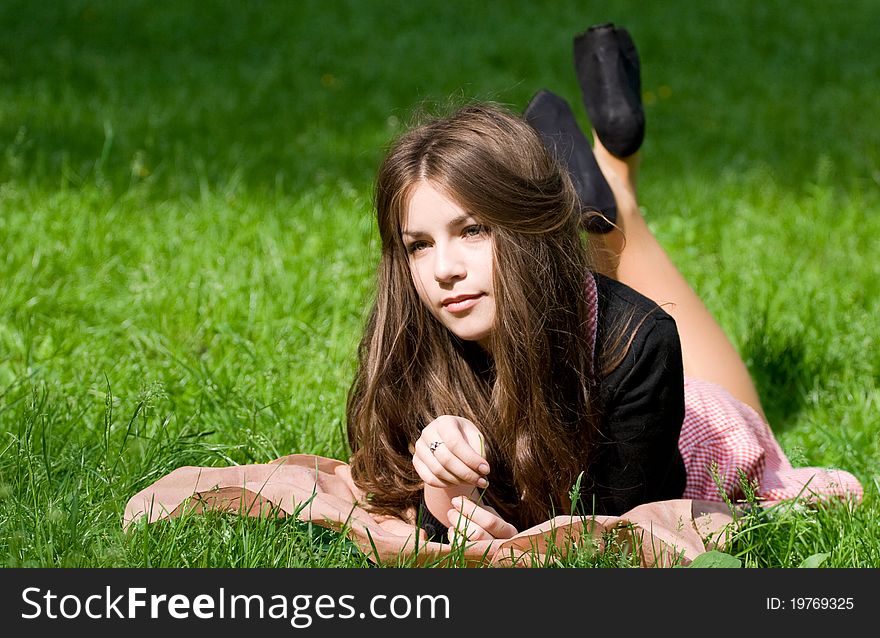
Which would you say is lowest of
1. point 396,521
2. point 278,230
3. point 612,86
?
point 396,521

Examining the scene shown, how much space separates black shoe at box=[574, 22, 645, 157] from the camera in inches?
137

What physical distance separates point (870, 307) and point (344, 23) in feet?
19.5

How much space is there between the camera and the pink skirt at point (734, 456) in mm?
2826

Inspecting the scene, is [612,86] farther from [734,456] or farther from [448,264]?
[448,264]

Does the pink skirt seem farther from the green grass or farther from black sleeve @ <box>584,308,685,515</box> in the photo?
black sleeve @ <box>584,308,685,515</box>

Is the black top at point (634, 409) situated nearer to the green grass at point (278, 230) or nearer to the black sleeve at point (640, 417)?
the black sleeve at point (640, 417)

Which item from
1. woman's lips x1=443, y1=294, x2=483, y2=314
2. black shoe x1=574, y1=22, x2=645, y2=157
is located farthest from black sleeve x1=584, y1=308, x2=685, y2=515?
black shoe x1=574, y1=22, x2=645, y2=157

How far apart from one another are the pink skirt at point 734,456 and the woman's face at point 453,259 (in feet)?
2.75

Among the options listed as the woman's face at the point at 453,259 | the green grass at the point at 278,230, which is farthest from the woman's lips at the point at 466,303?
the green grass at the point at 278,230

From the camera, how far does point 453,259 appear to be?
7.41 ft

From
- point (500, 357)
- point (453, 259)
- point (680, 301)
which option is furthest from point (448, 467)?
point (680, 301)

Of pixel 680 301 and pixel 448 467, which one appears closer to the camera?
pixel 448 467

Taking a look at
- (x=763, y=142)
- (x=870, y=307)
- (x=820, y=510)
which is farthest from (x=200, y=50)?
(x=820, y=510)

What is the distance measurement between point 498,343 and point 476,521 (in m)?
0.36
